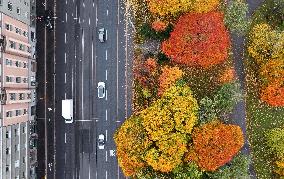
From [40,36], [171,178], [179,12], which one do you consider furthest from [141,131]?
[40,36]

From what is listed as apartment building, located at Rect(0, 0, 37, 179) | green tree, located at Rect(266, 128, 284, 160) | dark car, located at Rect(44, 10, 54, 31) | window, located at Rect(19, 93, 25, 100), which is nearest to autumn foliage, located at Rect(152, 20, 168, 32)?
dark car, located at Rect(44, 10, 54, 31)

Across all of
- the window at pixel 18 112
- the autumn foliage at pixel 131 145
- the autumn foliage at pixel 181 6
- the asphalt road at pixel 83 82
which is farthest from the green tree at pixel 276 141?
the window at pixel 18 112

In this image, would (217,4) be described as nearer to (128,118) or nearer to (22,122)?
(128,118)

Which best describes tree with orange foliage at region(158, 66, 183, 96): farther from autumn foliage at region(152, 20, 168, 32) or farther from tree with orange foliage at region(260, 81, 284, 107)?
tree with orange foliage at region(260, 81, 284, 107)

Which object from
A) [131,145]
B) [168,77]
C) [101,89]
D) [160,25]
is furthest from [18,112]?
[160,25]

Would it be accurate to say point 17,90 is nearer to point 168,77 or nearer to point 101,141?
point 101,141

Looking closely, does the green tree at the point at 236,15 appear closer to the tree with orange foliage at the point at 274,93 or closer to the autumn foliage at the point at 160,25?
the autumn foliage at the point at 160,25

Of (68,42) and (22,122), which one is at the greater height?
(68,42)
